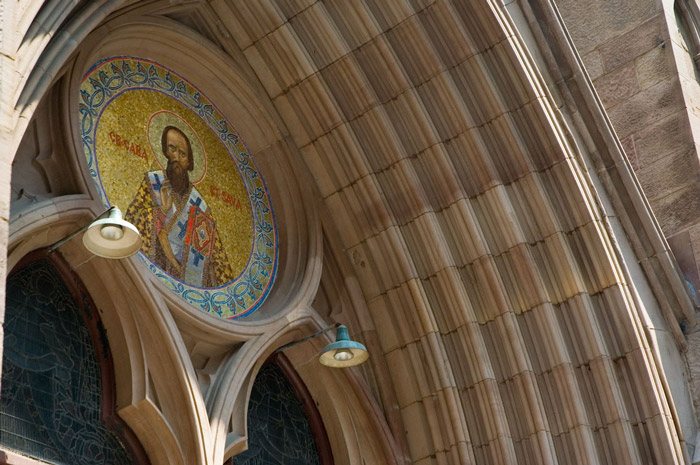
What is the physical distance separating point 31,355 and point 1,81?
77.4 inches

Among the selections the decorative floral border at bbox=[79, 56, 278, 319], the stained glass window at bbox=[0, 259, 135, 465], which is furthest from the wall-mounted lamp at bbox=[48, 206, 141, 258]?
the decorative floral border at bbox=[79, 56, 278, 319]

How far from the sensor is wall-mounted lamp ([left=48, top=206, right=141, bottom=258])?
6309mm

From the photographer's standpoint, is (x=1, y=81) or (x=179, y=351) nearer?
(x=1, y=81)

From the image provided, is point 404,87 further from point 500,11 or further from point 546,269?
point 546,269

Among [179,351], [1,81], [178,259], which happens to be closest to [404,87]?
[178,259]

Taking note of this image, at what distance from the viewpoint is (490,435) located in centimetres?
850

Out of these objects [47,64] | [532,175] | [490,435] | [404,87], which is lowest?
[490,435]

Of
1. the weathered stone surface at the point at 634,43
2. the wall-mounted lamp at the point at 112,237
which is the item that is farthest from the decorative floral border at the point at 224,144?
the weathered stone surface at the point at 634,43

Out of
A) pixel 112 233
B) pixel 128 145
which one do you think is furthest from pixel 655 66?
pixel 112 233

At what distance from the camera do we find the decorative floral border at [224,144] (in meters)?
7.76

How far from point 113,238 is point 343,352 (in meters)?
1.91

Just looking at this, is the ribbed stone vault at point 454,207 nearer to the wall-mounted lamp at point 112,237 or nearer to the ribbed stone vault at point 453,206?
the ribbed stone vault at point 453,206

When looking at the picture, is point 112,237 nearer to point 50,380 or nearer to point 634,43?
point 50,380

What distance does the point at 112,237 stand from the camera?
21.0ft
